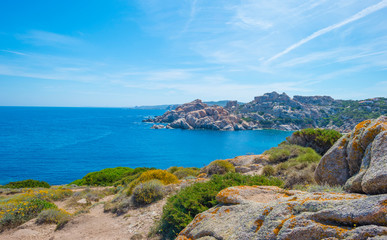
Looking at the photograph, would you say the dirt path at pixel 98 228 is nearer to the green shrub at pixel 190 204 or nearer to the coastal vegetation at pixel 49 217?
the coastal vegetation at pixel 49 217

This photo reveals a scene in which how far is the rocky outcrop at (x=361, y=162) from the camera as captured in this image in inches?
135

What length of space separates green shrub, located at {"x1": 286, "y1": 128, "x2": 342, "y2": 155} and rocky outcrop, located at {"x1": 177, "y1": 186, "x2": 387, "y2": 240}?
1455 cm

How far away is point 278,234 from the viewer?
3238 mm

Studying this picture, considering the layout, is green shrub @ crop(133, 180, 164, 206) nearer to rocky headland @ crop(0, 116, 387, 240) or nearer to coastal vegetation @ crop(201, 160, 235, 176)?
rocky headland @ crop(0, 116, 387, 240)

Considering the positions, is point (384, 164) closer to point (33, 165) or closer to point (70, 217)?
point (70, 217)

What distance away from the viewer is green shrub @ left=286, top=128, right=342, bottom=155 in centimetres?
1648

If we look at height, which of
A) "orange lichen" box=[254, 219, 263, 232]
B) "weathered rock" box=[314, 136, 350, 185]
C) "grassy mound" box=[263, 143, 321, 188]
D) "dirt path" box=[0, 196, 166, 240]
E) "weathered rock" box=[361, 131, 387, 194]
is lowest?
"dirt path" box=[0, 196, 166, 240]

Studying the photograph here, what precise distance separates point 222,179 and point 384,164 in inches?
187

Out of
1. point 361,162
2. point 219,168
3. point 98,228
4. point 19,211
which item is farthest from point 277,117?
point 19,211

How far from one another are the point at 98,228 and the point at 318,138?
17.4 meters

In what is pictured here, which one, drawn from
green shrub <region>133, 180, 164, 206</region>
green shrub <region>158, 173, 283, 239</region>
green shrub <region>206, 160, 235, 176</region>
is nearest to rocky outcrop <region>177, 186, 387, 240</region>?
green shrub <region>158, 173, 283, 239</region>

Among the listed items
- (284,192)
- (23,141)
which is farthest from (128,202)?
(23,141)

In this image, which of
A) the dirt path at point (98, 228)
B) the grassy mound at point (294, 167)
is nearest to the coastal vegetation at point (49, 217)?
the dirt path at point (98, 228)

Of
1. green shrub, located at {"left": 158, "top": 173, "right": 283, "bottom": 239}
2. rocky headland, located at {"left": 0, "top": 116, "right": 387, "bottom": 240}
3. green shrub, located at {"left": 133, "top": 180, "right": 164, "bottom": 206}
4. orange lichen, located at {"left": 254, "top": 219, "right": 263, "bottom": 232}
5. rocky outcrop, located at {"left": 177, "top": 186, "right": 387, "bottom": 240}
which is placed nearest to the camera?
rocky outcrop, located at {"left": 177, "top": 186, "right": 387, "bottom": 240}
